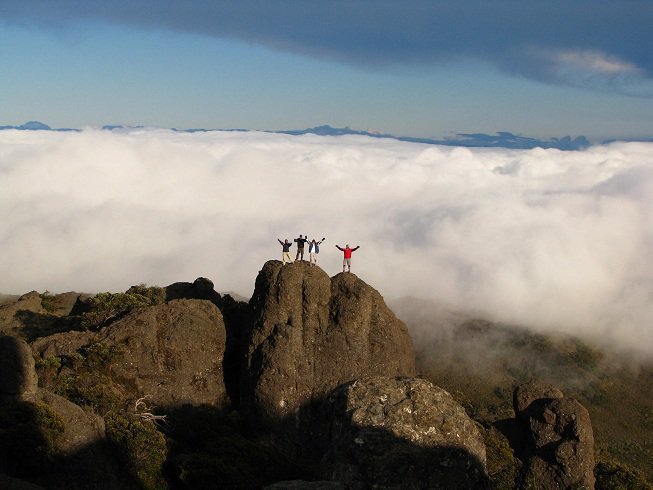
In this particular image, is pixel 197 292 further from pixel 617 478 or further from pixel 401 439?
pixel 401 439

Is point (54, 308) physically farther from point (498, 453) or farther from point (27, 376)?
point (498, 453)

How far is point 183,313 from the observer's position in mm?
48000

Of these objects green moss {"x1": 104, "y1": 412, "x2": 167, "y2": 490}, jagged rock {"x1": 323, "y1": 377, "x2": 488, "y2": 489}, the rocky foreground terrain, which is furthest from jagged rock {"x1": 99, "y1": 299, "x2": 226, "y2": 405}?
jagged rock {"x1": 323, "y1": 377, "x2": 488, "y2": 489}

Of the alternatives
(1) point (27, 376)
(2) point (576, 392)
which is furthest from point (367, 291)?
(2) point (576, 392)

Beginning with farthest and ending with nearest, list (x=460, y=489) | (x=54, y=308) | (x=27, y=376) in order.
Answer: (x=54, y=308) < (x=27, y=376) < (x=460, y=489)

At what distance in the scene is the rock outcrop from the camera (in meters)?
45.7

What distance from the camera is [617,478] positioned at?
48.2 metres

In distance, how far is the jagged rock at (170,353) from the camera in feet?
148

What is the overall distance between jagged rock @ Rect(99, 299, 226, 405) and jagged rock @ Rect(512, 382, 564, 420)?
868 inches

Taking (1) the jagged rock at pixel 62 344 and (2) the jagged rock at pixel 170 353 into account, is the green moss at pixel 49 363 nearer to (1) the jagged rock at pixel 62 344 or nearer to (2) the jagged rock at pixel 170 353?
(1) the jagged rock at pixel 62 344

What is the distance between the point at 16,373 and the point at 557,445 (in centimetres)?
3399

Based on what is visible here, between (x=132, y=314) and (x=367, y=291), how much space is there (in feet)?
53.7

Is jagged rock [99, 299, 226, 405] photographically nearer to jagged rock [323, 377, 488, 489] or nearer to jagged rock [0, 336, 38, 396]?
jagged rock [0, 336, 38, 396]

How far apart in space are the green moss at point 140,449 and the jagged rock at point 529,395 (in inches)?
1104
